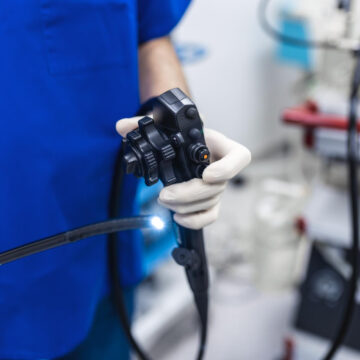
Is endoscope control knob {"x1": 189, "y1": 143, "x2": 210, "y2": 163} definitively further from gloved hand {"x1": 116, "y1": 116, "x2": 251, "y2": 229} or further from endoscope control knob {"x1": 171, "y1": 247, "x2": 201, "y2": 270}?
endoscope control knob {"x1": 171, "y1": 247, "x2": 201, "y2": 270}

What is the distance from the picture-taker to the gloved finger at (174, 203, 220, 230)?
560 millimetres

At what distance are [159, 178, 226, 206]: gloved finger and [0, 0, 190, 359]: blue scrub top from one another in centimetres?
24

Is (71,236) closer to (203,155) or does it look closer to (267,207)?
(203,155)

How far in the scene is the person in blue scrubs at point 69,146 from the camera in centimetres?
63

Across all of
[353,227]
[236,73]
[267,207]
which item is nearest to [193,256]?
[353,227]

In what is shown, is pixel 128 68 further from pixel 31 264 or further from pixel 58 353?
pixel 58 353

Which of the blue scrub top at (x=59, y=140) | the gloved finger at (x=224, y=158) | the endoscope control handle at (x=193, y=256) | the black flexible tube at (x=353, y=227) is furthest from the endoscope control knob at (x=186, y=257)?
the black flexible tube at (x=353, y=227)

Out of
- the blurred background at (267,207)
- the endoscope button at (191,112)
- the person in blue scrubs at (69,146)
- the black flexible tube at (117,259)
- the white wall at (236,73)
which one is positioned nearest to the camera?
the endoscope button at (191,112)

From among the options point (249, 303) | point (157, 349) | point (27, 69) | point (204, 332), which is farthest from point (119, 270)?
point (249, 303)

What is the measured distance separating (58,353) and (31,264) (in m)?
0.21

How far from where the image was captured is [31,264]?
72 centimetres

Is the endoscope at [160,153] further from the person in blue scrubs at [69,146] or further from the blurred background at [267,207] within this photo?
the blurred background at [267,207]

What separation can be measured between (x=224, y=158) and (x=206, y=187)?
0.13 feet

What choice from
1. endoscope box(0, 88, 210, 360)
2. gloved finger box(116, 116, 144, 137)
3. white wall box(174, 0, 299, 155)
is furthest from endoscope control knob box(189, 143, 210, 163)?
white wall box(174, 0, 299, 155)
